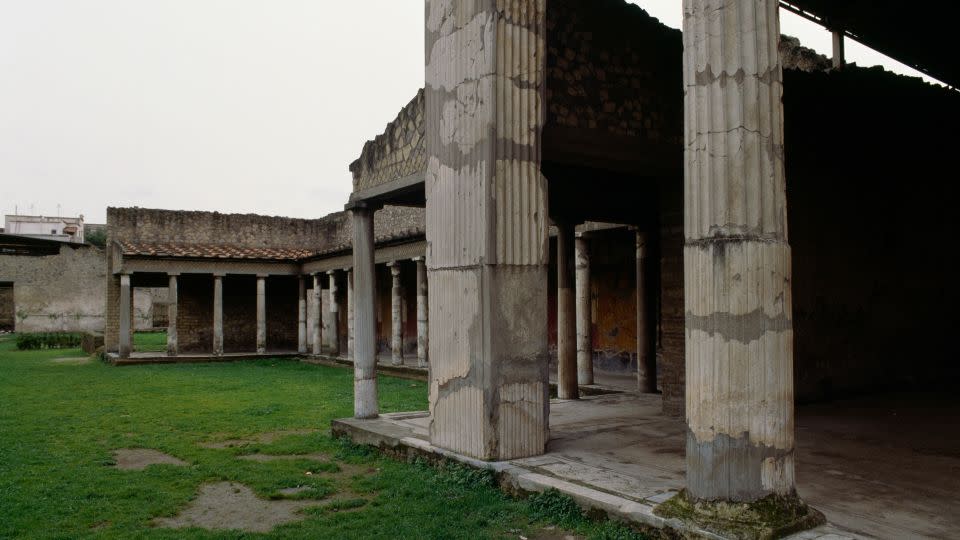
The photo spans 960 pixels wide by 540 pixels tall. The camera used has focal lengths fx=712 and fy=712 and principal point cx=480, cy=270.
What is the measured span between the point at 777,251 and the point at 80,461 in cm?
646

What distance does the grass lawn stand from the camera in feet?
14.7

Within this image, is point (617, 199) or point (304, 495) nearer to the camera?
point (304, 495)

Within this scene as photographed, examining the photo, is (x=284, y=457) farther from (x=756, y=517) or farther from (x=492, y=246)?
(x=756, y=517)

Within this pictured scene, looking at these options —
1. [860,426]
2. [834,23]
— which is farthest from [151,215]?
[860,426]

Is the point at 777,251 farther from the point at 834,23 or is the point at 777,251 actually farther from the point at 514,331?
the point at 834,23

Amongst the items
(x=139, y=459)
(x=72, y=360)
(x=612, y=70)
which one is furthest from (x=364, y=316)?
(x=72, y=360)

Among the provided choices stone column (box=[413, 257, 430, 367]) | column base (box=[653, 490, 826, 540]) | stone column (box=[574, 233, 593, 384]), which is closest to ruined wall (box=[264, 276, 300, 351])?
stone column (box=[413, 257, 430, 367])

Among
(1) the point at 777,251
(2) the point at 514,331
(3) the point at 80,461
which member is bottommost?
(3) the point at 80,461

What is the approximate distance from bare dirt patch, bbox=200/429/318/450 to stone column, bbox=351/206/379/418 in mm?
955

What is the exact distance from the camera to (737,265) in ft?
11.8

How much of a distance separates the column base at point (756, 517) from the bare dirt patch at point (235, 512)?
2.68 m

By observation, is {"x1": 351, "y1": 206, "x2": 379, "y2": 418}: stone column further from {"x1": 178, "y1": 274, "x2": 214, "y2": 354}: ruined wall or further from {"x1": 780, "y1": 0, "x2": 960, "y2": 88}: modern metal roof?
{"x1": 178, "y1": 274, "x2": 214, "y2": 354}: ruined wall

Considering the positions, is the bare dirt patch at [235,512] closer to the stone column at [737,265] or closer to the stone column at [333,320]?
the stone column at [737,265]

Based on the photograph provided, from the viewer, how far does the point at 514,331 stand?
5508 mm
